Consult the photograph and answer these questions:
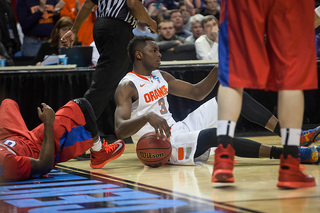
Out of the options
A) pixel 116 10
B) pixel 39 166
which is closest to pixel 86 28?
pixel 116 10

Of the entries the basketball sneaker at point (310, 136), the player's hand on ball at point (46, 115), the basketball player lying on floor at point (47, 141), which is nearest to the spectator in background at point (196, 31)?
the basketball sneaker at point (310, 136)

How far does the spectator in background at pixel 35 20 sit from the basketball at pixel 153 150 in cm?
467

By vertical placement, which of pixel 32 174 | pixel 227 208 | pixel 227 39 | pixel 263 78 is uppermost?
pixel 227 39

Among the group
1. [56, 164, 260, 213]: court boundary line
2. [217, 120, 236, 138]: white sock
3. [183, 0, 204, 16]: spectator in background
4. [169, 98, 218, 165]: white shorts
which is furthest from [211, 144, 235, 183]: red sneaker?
[183, 0, 204, 16]: spectator in background

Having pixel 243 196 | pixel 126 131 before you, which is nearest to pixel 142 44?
pixel 126 131

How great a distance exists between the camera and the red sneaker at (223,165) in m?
2.86

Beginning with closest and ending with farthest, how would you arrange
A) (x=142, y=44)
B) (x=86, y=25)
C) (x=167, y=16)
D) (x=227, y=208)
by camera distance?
(x=227, y=208) < (x=142, y=44) < (x=86, y=25) < (x=167, y=16)

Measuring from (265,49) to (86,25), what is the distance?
18.6ft

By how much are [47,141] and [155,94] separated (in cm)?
108

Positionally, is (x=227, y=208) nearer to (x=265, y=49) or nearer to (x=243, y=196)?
(x=243, y=196)

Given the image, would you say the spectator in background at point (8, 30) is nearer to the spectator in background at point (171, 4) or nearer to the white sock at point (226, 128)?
the spectator in background at point (171, 4)

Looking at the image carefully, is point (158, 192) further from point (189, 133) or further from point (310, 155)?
point (310, 155)

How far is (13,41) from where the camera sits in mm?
8523

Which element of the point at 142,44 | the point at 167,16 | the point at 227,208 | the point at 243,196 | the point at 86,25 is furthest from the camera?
the point at 167,16
